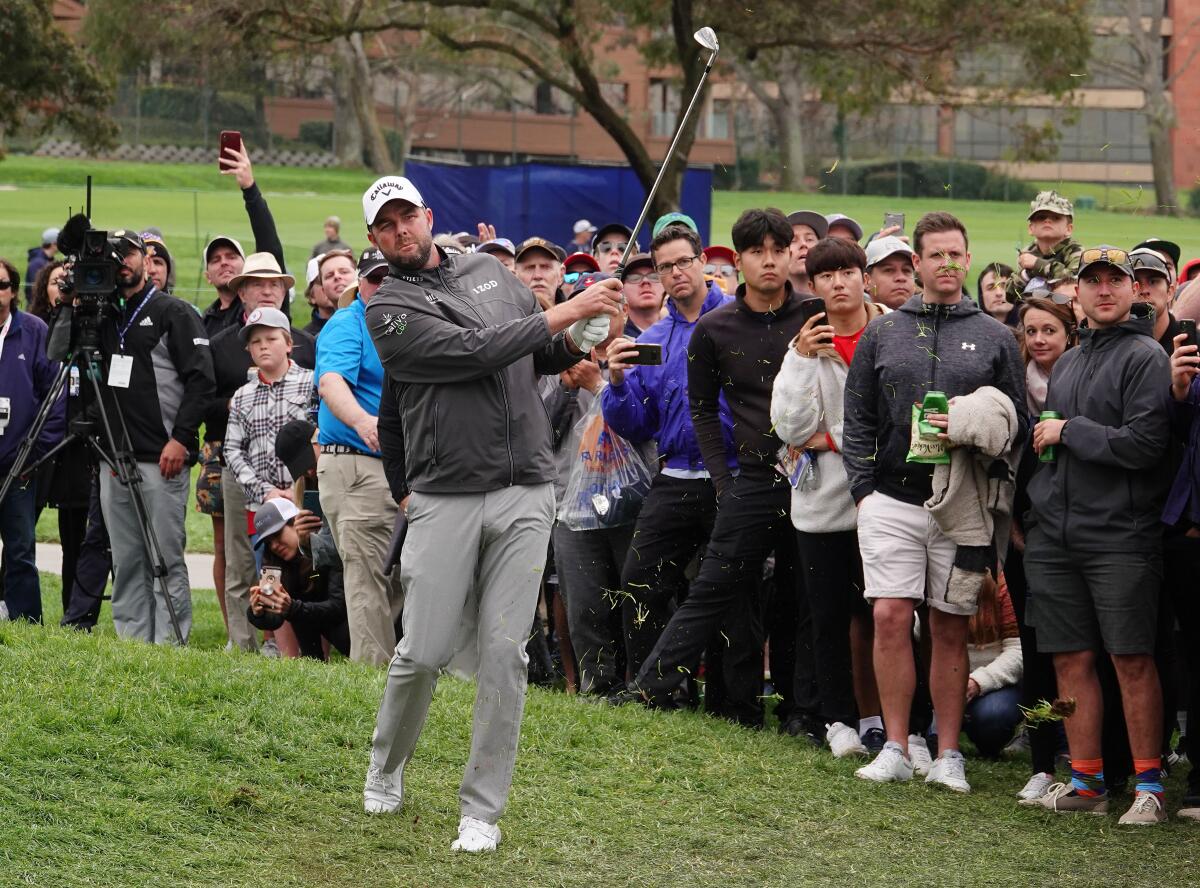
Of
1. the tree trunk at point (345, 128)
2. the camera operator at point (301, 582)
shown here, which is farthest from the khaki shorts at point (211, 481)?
the tree trunk at point (345, 128)

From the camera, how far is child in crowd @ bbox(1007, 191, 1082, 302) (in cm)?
925

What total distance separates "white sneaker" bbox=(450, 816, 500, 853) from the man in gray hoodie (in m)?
1.96

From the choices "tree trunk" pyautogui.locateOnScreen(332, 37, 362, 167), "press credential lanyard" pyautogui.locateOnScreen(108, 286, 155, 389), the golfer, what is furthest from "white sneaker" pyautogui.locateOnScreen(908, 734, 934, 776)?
"tree trunk" pyautogui.locateOnScreen(332, 37, 362, 167)

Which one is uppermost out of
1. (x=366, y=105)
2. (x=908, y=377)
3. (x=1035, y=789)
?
(x=366, y=105)

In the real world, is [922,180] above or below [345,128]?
below

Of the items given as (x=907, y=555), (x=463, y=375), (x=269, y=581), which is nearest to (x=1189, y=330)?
(x=907, y=555)

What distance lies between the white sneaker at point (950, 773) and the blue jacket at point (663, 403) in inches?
77.0

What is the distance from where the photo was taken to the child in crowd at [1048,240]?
364 inches

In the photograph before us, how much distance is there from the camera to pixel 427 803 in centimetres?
677

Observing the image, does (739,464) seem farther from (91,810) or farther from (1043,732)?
(91,810)

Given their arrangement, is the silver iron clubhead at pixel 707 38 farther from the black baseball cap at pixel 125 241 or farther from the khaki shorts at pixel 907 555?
the black baseball cap at pixel 125 241

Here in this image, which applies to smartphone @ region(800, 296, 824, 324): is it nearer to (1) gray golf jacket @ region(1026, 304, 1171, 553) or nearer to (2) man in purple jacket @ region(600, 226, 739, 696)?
(2) man in purple jacket @ region(600, 226, 739, 696)

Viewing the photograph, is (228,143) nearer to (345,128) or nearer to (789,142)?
(789,142)

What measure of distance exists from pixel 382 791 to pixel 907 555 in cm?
254
